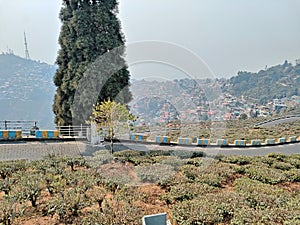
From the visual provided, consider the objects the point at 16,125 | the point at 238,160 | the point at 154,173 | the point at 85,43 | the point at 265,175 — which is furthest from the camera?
the point at 16,125

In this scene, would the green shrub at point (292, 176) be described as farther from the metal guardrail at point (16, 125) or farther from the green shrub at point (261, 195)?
the metal guardrail at point (16, 125)

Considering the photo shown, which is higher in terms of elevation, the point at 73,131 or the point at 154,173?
the point at 73,131

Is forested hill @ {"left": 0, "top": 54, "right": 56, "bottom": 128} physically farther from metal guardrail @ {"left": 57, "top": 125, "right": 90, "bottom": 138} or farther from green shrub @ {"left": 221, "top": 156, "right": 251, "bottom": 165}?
green shrub @ {"left": 221, "top": 156, "right": 251, "bottom": 165}

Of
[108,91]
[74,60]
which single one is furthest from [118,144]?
[74,60]

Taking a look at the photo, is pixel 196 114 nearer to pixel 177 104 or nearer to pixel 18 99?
pixel 177 104

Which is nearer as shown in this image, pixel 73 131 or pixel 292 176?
pixel 292 176

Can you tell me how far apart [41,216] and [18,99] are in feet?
164

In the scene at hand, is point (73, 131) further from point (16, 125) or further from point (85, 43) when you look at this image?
point (85, 43)

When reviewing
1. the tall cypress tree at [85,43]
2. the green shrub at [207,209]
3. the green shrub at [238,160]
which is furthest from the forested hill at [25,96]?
the green shrub at [207,209]

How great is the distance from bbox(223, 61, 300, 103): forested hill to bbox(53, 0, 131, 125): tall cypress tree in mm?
60999

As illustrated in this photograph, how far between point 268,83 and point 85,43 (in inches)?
3628

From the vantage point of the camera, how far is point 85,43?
13.9 metres

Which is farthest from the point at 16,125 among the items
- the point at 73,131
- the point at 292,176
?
the point at 292,176

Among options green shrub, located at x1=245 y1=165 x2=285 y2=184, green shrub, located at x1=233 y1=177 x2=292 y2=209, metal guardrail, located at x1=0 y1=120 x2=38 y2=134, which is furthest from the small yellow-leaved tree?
metal guardrail, located at x1=0 y1=120 x2=38 y2=134
